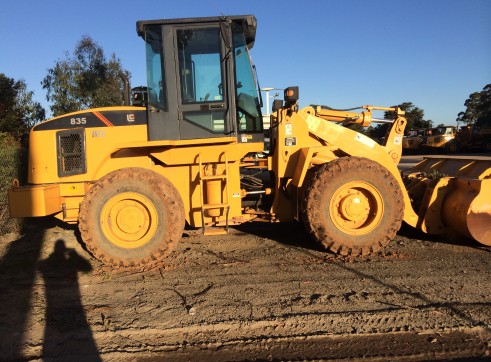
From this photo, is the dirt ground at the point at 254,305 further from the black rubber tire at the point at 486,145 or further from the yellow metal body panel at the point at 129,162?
the black rubber tire at the point at 486,145

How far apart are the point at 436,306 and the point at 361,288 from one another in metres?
Answer: 0.77

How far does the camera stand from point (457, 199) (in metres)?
5.50

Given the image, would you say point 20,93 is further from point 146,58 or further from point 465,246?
point 465,246

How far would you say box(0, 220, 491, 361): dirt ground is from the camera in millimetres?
3258

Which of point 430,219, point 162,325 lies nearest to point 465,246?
point 430,219

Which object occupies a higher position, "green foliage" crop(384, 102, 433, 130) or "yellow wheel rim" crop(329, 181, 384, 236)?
"green foliage" crop(384, 102, 433, 130)

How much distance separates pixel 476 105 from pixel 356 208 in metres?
66.9

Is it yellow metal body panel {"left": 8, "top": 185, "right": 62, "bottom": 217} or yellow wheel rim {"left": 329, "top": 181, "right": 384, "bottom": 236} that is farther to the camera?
yellow wheel rim {"left": 329, "top": 181, "right": 384, "bottom": 236}

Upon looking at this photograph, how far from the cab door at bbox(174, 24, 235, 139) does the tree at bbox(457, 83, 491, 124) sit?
59216mm

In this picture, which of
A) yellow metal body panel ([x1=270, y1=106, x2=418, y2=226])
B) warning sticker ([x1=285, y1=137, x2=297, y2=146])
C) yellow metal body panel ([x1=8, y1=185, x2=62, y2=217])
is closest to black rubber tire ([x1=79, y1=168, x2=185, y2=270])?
yellow metal body panel ([x1=8, y1=185, x2=62, y2=217])

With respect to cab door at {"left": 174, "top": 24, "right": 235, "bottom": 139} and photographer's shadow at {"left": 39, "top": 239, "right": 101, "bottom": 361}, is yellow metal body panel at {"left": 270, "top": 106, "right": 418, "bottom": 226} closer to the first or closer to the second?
cab door at {"left": 174, "top": 24, "right": 235, "bottom": 139}

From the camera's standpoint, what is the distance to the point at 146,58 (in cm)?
549

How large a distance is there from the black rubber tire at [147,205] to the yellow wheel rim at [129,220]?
0.02 meters

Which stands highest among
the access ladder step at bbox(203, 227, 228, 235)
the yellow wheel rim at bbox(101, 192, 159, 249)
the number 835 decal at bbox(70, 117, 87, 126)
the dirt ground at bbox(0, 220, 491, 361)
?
the number 835 decal at bbox(70, 117, 87, 126)
